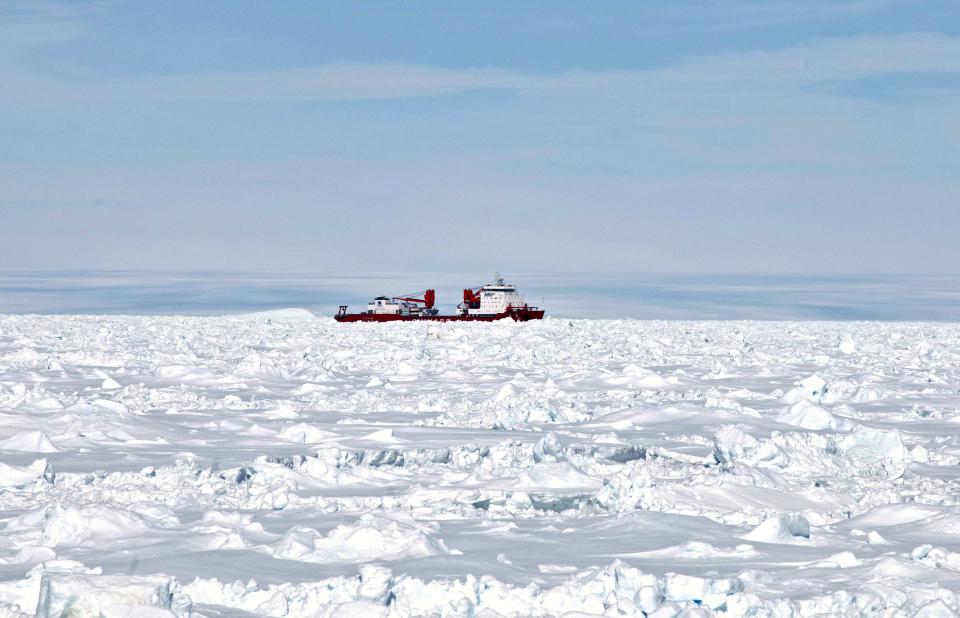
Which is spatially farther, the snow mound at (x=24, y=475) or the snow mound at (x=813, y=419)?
the snow mound at (x=813, y=419)

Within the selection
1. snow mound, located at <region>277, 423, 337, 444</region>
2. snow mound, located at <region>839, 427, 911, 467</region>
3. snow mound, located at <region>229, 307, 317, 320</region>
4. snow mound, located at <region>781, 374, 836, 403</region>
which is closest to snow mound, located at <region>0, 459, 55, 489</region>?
snow mound, located at <region>277, 423, 337, 444</region>

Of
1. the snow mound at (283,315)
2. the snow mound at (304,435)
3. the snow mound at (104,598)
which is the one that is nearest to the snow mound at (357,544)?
the snow mound at (104,598)

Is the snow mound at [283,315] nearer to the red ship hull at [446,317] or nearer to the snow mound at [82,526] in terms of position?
the red ship hull at [446,317]

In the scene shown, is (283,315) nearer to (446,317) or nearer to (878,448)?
(446,317)

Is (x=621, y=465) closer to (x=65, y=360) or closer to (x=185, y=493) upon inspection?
(x=185, y=493)

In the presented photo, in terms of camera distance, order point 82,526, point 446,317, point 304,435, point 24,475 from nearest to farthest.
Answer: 1. point 82,526
2. point 24,475
3. point 304,435
4. point 446,317

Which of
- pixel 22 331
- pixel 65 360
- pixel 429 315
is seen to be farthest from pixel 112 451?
→ pixel 429 315

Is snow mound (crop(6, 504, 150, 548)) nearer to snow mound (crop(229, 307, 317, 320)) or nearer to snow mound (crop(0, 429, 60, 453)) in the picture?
snow mound (crop(0, 429, 60, 453))

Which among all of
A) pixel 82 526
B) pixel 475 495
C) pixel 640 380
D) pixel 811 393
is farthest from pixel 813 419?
pixel 82 526
